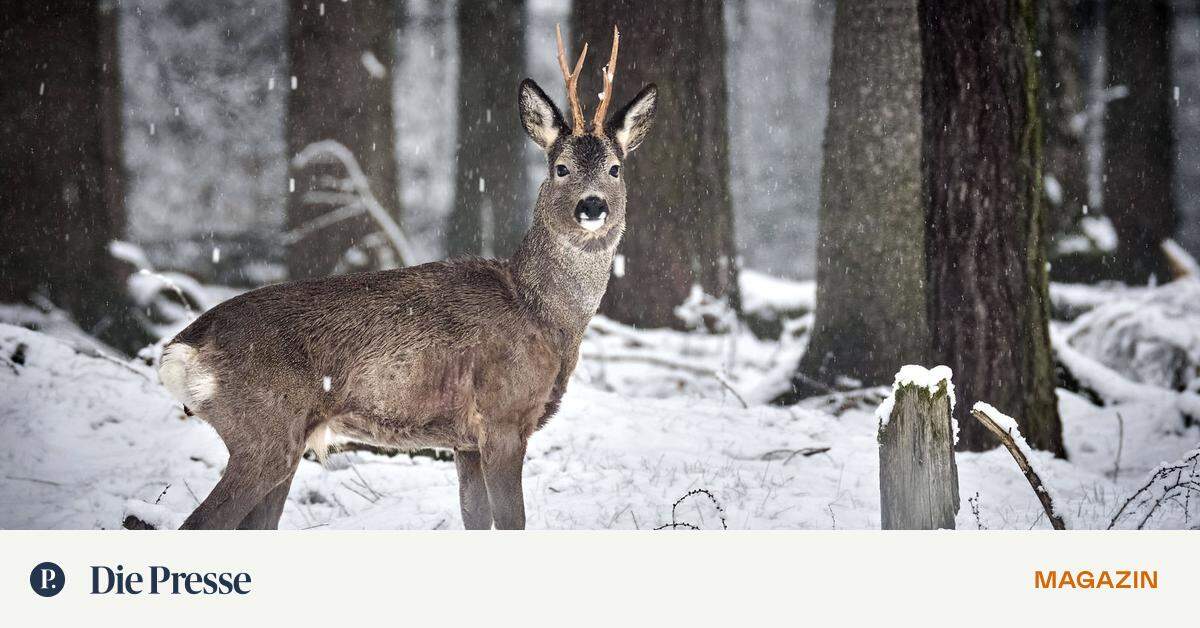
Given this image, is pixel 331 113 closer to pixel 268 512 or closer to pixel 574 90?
pixel 574 90

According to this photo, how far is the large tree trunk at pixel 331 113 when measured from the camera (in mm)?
9289

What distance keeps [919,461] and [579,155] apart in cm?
209

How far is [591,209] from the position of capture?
4.66 meters

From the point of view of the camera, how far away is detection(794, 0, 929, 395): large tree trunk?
Result: 7.32 meters

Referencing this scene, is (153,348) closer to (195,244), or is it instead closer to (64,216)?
(64,216)

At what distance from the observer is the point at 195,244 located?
46.7ft

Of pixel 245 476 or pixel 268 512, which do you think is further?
pixel 268 512

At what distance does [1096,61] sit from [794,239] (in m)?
8.24

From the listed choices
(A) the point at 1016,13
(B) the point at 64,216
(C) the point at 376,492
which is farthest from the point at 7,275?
(A) the point at 1016,13

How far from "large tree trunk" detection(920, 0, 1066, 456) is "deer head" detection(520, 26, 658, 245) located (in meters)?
1.91

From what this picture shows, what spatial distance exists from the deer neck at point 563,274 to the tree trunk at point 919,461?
1.54 meters

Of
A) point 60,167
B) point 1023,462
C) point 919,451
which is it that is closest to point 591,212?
point 919,451
